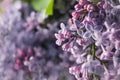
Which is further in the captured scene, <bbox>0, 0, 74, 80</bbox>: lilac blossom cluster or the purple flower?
<bbox>0, 0, 74, 80</bbox>: lilac blossom cluster

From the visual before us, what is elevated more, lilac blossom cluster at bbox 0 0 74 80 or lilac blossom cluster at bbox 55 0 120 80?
lilac blossom cluster at bbox 0 0 74 80

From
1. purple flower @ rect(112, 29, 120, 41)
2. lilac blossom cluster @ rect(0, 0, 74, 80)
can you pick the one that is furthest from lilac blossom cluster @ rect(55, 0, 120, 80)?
lilac blossom cluster @ rect(0, 0, 74, 80)

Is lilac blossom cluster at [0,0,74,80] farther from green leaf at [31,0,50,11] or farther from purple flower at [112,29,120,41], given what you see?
purple flower at [112,29,120,41]

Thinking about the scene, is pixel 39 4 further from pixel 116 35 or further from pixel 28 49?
pixel 116 35

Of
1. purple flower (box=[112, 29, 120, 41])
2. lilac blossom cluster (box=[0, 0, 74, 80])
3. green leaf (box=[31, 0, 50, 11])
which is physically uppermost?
green leaf (box=[31, 0, 50, 11])

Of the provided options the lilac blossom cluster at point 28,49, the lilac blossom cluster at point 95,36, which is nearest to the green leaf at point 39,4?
the lilac blossom cluster at point 28,49

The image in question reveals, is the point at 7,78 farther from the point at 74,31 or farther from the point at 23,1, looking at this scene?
the point at 74,31
